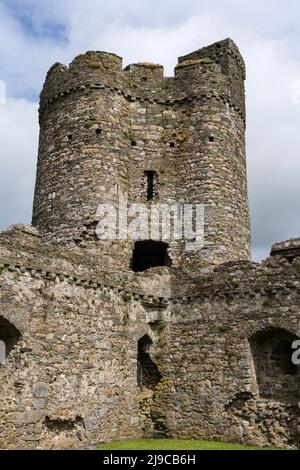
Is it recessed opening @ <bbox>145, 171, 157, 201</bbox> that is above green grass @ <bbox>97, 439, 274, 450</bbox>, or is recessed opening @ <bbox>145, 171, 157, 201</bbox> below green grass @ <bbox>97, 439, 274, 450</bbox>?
above

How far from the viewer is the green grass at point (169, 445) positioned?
1422 cm

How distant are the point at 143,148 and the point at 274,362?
9861 mm

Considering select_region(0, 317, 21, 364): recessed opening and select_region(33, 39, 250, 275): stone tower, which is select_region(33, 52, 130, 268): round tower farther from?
select_region(0, 317, 21, 364): recessed opening

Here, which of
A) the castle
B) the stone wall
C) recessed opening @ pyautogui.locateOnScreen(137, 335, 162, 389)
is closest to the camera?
the stone wall

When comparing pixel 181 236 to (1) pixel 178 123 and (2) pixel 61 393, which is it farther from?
(2) pixel 61 393

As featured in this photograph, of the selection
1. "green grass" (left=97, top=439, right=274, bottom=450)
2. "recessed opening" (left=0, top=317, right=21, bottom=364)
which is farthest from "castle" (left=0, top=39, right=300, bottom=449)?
"green grass" (left=97, top=439, right=274, bottom=450)

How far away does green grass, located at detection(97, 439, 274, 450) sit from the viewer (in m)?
14.2

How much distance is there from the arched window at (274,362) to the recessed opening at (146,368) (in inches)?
118

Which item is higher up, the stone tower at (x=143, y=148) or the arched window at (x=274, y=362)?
the stone tower at (x=143, y=148)

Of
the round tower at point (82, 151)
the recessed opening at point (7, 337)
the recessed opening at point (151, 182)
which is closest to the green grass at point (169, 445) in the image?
the recessed opening at point (7, 337)

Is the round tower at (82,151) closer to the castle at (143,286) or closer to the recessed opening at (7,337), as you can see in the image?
the castle at (143,286)

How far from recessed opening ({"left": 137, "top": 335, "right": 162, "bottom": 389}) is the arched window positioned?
2990 mm
